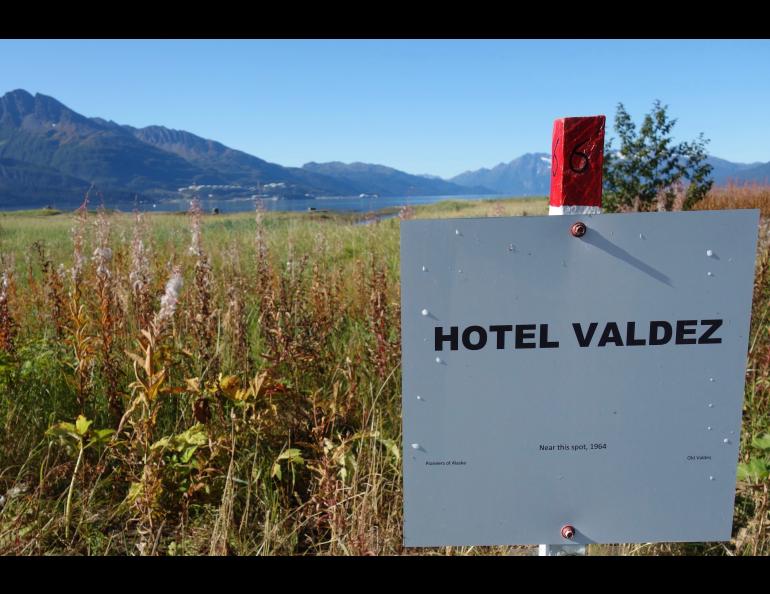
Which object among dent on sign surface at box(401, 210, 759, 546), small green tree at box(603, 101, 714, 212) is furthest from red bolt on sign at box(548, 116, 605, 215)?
small green tree at box(603, 101, 714, 212)

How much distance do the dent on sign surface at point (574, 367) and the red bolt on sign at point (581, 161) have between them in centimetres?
10

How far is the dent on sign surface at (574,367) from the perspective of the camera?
4.52ft

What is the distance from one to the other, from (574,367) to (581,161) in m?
0.58

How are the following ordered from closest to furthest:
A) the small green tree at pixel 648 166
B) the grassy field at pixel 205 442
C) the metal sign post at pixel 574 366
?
the metal sign post at pixel 574 366 < the grassy field at pixel 205 442 < the small green tree at pixel 648 166

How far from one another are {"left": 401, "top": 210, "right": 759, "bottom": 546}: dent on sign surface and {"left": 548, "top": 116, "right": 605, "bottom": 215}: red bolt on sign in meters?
0.10

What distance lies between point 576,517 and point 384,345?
165cm

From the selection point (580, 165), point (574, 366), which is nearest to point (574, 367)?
point (574, 366)

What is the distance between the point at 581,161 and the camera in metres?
1.45

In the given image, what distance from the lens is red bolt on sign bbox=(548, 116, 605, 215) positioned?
1442 millimetres

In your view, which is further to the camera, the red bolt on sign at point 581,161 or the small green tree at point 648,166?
the small green tree at point 648,166

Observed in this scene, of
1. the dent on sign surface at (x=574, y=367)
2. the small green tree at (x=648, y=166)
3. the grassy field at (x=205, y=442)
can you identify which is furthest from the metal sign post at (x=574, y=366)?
the small green tree at (x=648, y=166)

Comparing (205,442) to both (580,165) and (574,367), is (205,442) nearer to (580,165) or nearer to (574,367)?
(574,367)

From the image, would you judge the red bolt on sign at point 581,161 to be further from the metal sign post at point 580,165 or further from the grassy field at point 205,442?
the grassy field at point 205,442

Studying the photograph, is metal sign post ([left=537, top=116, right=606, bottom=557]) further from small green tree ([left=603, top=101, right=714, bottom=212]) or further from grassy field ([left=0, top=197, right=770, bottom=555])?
small green tree ([left=603, top=101, right=714, bottom=212])
